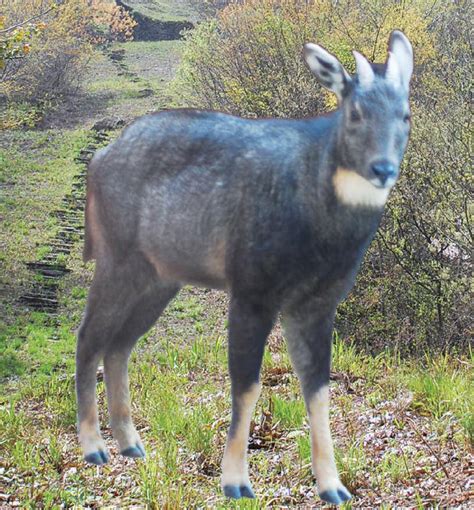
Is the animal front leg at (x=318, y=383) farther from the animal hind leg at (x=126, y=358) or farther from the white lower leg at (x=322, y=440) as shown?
the animal hind leg at (x=126, y=358)

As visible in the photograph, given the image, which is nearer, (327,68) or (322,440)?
(327,68)

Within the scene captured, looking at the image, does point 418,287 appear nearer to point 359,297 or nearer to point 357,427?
point 359,297

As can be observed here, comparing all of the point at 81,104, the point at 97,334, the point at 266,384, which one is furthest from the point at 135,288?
the point at 81,104

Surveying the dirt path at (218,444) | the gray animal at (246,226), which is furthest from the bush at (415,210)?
the gray animal at (246,226)

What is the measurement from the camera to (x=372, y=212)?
7.33ft

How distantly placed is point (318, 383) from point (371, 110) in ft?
2.97

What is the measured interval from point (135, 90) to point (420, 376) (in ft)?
69.4

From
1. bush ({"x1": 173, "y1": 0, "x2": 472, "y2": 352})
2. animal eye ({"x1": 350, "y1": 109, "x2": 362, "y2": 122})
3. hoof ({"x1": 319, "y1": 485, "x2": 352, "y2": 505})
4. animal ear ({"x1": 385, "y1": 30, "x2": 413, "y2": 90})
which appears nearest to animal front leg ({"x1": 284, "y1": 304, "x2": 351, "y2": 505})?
hoof ({"x1": 319, "y1": 485, "x2": 352, "y2": 505})

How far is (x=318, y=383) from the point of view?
2.47 m

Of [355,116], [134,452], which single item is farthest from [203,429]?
[355,116]

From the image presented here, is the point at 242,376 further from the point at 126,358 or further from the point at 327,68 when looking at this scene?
the point at 327,68

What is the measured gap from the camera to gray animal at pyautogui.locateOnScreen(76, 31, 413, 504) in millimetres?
2176

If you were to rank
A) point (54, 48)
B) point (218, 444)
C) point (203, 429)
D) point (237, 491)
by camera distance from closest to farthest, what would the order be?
point (237, 491), point (203, 429), point (218, 444), point (54, 48)

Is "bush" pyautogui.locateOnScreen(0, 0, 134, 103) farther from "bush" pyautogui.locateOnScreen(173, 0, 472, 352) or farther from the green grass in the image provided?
the green grass
